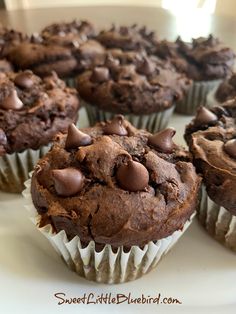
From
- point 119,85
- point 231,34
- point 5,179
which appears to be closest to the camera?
point 5,179

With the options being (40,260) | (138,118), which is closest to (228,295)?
(40,260)

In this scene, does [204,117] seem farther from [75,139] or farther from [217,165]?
[75,139]

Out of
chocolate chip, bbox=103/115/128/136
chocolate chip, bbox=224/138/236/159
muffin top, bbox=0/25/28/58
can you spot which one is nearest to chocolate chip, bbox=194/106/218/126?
chocolate chip, bbox=224/138/236/159

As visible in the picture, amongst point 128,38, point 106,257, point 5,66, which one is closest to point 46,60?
point 5,66

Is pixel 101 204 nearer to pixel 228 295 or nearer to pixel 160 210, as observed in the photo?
pixel 160 210

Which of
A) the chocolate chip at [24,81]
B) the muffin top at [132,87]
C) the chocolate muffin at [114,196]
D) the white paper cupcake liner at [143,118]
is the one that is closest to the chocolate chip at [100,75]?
the muffin top at [132,87]

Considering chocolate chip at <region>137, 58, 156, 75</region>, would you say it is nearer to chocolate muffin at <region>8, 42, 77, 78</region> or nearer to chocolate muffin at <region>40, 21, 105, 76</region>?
chocolate muffin at <region>40, 21, 105, 76</region>

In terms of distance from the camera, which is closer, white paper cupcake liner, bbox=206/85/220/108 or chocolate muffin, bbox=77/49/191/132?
chocolate muffin, bbox=77/49/191/132
